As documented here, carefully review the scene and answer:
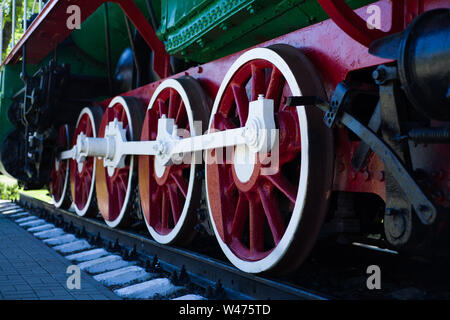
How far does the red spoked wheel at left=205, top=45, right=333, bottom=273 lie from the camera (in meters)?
2.14

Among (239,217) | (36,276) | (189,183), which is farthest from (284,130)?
(36,276)

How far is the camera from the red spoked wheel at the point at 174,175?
10.6ft

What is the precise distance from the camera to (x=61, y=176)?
659cm

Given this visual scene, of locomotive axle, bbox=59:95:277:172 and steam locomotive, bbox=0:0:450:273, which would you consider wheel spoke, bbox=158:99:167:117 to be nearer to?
steam locomotive, bbox=0:0:450:273

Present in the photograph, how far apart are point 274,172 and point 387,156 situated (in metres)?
0.71

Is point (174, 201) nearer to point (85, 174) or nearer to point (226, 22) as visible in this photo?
point (226, 22)

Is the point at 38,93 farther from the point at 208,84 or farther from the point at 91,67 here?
the point at 208,84

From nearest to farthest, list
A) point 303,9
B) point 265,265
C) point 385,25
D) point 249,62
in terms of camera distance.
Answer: point 385,25
point 265,265
point 303,9
point 249,62

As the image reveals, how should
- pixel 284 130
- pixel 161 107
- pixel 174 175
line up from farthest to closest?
pixel 161 107 → pixel 174 175 → pixel 284 130

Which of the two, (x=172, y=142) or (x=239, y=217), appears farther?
(x=172, y=142)

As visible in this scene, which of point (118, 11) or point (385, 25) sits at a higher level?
point (118, 11)

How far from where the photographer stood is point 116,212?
461 cm
